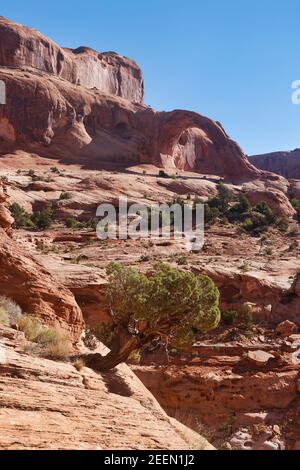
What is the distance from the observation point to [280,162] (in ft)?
320

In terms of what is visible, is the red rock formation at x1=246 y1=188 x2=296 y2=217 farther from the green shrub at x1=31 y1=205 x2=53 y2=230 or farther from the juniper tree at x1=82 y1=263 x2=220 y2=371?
the juniper tree at x1=82 y1=263 x2=220 y2=371

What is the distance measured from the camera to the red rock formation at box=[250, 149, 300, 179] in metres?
94.1

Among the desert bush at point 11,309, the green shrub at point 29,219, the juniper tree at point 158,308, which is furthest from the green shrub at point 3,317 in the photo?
the green shrub at point 29,219

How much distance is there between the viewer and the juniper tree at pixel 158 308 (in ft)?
37.7

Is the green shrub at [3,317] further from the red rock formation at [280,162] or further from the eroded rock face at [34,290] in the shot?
the red rock formation at [280,162]

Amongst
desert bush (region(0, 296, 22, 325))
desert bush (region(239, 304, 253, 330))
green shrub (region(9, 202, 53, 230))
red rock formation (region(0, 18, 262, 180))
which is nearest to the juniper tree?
desert bush (region(0, 296, 22, 325))

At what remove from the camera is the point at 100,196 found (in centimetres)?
3906

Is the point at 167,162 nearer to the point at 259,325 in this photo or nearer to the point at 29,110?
the point at 29,110

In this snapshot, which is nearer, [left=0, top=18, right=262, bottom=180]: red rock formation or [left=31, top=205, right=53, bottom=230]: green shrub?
[left=31, top=205, right=53, bottom=230]: green shrub

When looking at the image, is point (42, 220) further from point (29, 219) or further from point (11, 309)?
point (11, 309)

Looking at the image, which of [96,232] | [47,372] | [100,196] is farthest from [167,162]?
[47,372]

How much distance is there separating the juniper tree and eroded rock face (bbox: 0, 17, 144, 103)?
51779 millimetres

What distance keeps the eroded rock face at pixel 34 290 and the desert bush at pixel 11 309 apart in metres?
0.40
